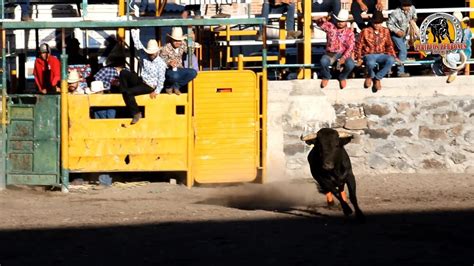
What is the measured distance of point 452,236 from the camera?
13438 mm

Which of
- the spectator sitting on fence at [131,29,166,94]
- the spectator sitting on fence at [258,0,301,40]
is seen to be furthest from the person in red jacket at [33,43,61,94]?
the spectator sitting on fence at [258,0,301,40]

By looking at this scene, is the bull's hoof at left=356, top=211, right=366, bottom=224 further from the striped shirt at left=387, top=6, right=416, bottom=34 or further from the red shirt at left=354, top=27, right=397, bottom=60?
the striped shirt at left=387, top=6, right=416, bottom=34

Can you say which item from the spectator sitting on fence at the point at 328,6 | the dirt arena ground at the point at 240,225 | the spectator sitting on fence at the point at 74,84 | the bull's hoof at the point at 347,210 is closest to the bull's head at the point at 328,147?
the bull's hoof at the point at 347,210

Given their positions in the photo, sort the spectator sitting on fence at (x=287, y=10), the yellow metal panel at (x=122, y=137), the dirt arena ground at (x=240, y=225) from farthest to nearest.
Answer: the spectator sitting on fence at (x=287, y=10) → the yellow metal panel at (x=122, y=137) → the dirt arena ground at (x=240, y=225)

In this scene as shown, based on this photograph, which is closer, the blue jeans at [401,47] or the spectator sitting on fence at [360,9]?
the blue jeans at [401,47]

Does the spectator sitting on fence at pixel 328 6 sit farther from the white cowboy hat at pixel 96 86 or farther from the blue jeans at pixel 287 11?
the white cowboy hat at pixel 96 86

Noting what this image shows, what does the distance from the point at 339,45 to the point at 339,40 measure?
0.08 m

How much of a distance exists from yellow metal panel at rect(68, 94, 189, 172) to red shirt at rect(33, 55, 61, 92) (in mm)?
752

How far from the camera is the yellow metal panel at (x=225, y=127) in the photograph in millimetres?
18922

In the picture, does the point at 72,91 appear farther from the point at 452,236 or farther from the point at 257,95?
the point at 452,236

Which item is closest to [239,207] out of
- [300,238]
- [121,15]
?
[300,238]

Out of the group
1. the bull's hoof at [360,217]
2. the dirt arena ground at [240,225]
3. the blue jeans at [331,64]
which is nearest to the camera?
the dirt arena ground at [240,225]

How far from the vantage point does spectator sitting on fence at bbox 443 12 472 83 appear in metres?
19.6

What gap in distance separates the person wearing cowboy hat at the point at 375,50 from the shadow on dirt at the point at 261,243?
4.41 meters
